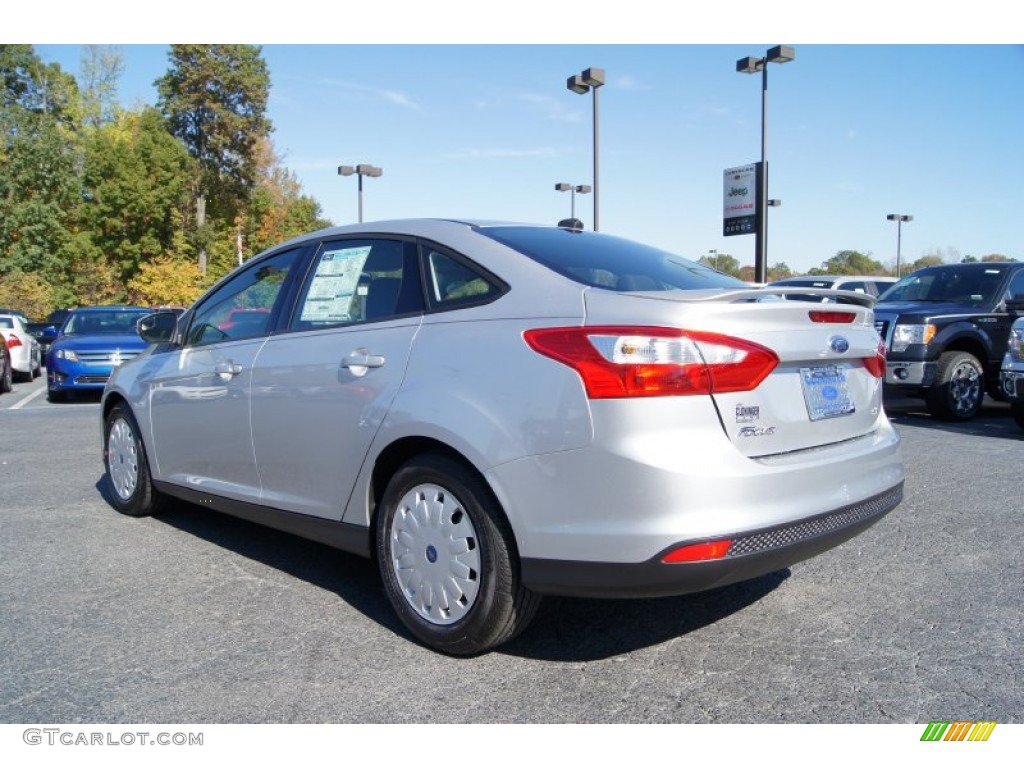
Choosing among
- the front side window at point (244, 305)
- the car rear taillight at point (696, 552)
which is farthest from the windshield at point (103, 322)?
the car rear taillight at point (696, 552)

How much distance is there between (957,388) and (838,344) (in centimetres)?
758

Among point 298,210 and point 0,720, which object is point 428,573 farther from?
point 298,210

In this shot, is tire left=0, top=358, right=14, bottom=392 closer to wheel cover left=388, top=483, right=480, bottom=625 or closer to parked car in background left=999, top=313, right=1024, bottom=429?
wheel cover left=388, top=483, right=480, bottom=625

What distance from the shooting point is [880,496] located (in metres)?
3.38

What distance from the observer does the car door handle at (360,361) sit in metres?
3.52

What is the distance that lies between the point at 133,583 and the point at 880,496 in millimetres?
3320

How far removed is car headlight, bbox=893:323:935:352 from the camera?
9719 mm

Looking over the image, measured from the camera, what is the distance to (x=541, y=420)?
9.46ft

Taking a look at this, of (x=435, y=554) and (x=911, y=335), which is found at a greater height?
(x=911, y=335)

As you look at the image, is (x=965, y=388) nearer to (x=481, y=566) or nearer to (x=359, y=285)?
(x=359, y=285)

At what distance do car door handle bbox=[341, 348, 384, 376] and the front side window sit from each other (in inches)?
32.6

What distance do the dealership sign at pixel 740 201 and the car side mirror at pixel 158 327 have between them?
18.2 meters
